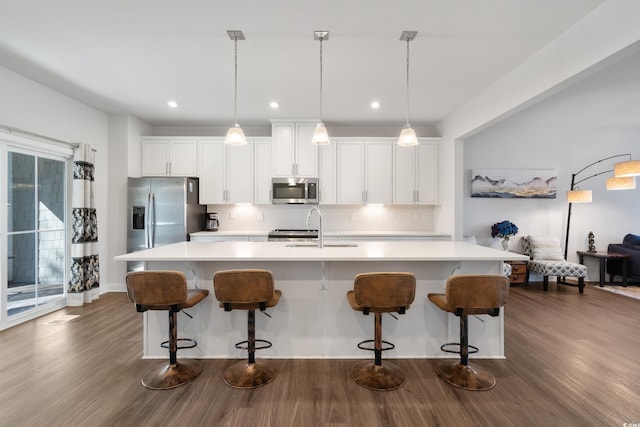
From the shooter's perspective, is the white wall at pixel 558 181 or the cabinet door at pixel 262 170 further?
the white wall at pixel 558 181

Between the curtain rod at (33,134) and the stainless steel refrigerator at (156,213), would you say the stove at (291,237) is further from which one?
the curtain rod at (33,134)

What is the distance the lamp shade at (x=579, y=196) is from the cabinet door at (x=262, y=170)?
16.4ft

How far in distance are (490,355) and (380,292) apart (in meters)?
1.36

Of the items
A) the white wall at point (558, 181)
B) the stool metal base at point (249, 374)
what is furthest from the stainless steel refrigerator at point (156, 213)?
the white wall at point (558, 181)

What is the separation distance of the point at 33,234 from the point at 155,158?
1.88 metres

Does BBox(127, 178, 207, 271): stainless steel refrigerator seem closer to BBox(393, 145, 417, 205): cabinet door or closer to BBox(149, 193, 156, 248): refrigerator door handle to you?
BBox(149, 193, 156, 248): refrigerator door handle

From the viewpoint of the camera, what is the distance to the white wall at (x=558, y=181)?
5445 mm

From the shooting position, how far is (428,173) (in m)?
4.97

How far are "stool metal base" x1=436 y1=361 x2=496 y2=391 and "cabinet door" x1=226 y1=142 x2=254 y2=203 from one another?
3629 millimetres

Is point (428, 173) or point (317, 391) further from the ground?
point (428, 173)

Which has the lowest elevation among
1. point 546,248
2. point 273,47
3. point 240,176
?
point 546,248

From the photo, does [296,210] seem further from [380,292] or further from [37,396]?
[37,396]

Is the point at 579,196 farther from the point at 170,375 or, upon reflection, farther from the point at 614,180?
the point at 170,375

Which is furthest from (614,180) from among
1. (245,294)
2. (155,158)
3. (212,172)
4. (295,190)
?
(155,158)
